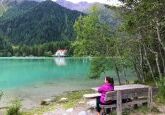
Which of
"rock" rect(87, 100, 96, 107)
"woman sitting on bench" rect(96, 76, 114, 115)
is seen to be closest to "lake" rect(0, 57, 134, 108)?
"rock" rect(87, 100, 96, 107)

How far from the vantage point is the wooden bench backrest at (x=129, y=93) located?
49.6ft

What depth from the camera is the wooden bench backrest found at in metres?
15.1

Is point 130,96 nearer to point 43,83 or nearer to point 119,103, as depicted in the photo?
point 119,103

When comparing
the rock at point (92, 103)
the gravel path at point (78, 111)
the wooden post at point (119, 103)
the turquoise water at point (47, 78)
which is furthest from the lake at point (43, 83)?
the wooden post at point (119, 103)

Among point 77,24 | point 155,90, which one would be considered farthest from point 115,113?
point 77,24

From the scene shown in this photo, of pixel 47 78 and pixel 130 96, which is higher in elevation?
pixel 130 96

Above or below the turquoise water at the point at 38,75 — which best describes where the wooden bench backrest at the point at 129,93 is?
above

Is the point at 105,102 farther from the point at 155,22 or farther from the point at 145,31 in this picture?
the point at 145,31

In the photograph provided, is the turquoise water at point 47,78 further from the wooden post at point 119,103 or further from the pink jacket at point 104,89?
the wooden post at point 119,103

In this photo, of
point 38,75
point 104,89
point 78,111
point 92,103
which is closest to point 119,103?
point 104,89

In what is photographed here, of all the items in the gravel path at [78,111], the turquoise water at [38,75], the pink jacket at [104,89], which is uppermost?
the pink jacket at [104,89]

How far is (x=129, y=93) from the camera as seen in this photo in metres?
15.8

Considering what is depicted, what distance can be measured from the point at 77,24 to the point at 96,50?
623cm

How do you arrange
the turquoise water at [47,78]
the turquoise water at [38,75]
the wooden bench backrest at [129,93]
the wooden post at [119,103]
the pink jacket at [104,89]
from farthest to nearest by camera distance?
1. the turquoise water at [38,75]
2. the turquoise water at [47,78]
3. the pink jacket at [104,89]
4. the wooden post at [119,103]
5. the wooden bench backrest at [129,93]
